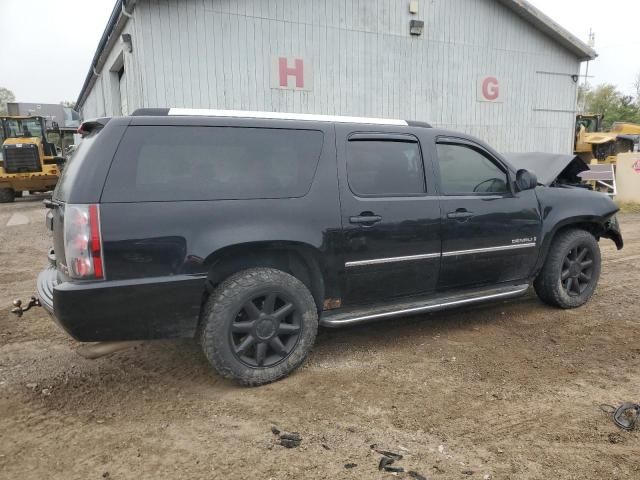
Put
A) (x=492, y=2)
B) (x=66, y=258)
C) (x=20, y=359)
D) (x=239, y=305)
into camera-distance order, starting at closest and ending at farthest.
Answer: (x=66, y=258)
(x=239, y=305)
(x=20, y=359)
(x=492, y=2)

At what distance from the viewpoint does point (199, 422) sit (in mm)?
2934

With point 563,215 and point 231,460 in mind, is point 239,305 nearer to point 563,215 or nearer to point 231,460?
point 231,460

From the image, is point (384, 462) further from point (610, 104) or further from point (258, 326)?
point (610, 104)

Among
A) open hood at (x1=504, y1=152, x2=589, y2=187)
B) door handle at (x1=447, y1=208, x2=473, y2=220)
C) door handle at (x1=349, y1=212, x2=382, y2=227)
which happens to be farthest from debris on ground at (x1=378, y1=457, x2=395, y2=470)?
open hood at (x1=504, y1=152, x2=589, y2=187)

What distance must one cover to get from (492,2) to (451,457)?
13.8 metres

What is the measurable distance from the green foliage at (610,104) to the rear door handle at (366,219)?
5281cm

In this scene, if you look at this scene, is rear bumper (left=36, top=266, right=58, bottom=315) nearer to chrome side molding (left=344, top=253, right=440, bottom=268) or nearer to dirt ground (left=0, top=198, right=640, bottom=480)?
dirt ground (left=0, top=198, right=640, bottom=480)

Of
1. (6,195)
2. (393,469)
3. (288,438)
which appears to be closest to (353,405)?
(288,438)

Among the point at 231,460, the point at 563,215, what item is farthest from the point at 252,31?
the point at 231,460

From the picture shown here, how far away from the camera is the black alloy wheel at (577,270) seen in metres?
4.94

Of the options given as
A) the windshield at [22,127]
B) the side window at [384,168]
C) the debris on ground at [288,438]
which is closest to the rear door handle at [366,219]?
the side window at [384,168]

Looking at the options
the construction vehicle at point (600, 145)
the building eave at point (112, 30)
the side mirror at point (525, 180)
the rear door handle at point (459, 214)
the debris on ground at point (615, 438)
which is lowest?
the debris on ground at point (615, 438)

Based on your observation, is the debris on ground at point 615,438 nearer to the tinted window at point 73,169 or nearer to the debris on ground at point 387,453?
the debris on ground at point 387,453

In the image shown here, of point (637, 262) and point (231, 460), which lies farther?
point (637, 262)
